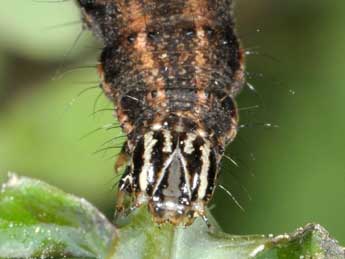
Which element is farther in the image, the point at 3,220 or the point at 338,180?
the point at 338,180

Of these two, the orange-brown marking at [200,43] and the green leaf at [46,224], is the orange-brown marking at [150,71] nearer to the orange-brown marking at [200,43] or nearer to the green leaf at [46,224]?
the orange-brown marking at [200,43]

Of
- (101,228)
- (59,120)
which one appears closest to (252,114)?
(59,120)

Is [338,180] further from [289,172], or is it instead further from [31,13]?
[31,13]

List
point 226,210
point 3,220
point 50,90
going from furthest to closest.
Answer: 1. point 50,90
2. point 226,210
3. point 3,220

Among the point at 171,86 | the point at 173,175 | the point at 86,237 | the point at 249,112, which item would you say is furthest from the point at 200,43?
the point at 249,112

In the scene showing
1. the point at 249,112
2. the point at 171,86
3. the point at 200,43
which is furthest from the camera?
the point at 249,112

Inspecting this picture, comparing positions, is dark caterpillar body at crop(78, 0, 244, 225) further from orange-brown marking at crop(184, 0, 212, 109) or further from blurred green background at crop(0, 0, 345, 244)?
blurred green background at crop(0, 0, 345, 244)

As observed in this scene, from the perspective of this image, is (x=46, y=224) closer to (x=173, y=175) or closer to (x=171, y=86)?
(x=173, y=175)

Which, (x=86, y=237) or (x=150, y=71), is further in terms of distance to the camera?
(x=150, y=71)

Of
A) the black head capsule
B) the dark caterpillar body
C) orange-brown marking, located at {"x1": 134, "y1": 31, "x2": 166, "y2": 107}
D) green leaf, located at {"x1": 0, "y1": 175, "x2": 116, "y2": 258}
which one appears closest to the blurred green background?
the dark caterpillar body
